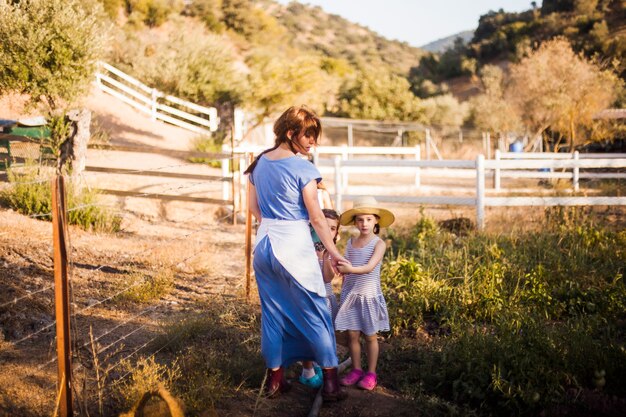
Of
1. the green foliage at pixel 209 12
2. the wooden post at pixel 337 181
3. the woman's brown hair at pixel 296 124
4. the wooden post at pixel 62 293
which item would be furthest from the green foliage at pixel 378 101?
the wooden post at pixel 62 293

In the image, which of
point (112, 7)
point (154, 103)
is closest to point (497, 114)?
point (154, 103)

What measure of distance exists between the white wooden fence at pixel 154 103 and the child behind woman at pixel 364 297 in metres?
15.7

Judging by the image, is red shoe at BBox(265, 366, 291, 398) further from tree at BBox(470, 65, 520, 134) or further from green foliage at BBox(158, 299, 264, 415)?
tree at BBox(470, 65, 520, 134)

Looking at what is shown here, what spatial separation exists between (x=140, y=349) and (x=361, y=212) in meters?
2.10

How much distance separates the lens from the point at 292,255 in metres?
3.94

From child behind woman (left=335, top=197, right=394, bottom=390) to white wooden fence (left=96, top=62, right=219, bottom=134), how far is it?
15.7m

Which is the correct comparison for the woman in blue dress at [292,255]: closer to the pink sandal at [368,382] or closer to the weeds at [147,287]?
the pink sandal at [368,382]

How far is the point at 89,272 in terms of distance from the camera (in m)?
7.22

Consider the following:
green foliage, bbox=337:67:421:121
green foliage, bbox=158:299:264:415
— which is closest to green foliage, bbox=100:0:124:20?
green foliage, bbox=337:67:421:121

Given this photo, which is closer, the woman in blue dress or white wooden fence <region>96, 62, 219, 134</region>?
the woman in blue dress

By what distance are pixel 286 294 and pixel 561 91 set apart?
22135 mm

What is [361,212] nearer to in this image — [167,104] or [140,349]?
[140,349]

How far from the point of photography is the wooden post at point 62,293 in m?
3.37

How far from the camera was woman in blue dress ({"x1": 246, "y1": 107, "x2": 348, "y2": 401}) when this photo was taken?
3.94 m
